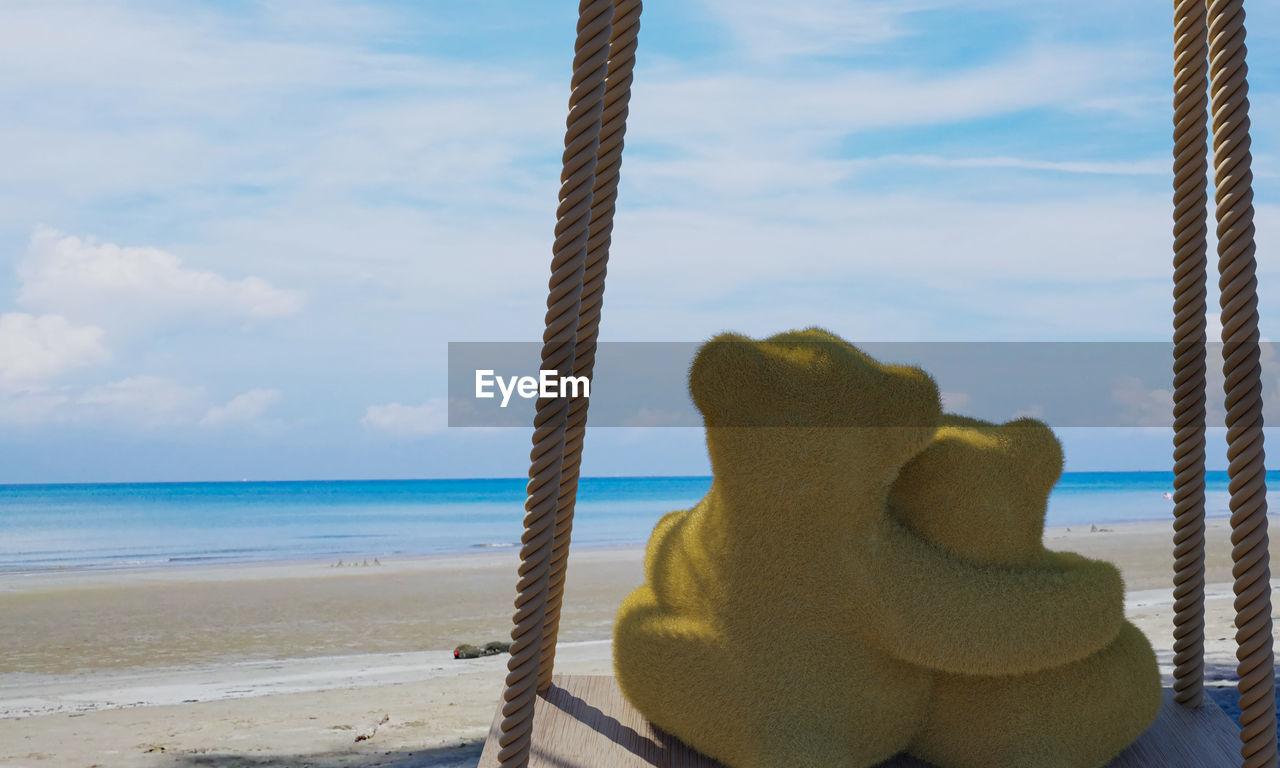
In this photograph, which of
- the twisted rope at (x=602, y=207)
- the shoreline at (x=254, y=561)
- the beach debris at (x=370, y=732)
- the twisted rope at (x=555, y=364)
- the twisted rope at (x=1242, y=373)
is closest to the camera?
the twisted rope at (x=555, y=364)

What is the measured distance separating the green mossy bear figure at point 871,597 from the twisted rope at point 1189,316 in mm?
333

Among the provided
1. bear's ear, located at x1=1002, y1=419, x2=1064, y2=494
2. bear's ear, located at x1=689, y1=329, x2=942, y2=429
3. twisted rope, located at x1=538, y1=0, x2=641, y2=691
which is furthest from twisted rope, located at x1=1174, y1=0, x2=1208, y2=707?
twisted rope, located at x1=538, y1=0, x2=641, y2=691

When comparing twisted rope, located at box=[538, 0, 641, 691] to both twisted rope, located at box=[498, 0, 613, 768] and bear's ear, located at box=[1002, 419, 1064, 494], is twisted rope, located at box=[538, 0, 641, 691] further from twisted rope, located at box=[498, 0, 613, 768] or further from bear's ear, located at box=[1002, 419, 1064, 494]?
bear's ear, located at box=[1002, 419, 1064, 494]

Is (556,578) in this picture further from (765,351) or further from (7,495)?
(7,495)

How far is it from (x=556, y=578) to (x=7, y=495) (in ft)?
95.7

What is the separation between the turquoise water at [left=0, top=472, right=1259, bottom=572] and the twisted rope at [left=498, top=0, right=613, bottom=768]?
11683 mm

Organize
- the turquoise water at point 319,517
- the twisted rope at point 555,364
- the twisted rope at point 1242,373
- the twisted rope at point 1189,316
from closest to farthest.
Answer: the twisted rope at point 555,364, the twisted rope at point 1242,373, the twisted rope at point 1189,316, the turquoise water at point 319,517

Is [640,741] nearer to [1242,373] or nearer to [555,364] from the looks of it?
[555,364]

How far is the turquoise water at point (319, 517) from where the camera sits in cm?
1311

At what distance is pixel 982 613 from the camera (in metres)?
1.36

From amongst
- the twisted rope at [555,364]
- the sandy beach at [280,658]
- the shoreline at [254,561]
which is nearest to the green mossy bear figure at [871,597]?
the twisted rope at [555,364]

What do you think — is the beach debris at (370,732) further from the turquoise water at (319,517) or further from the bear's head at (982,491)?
the turquoise water at (319,517)

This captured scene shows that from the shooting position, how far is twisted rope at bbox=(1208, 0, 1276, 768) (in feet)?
4.20

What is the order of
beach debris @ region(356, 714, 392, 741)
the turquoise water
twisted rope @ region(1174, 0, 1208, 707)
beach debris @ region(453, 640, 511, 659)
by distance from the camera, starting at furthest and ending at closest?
1. the turquoise water
2. beach debris @ region(453, 640, 511, 659)
3. beach debris @ region(356, 714, 392, 741)
4. twisted rope @ region(1174, 0, 1208, 707)
